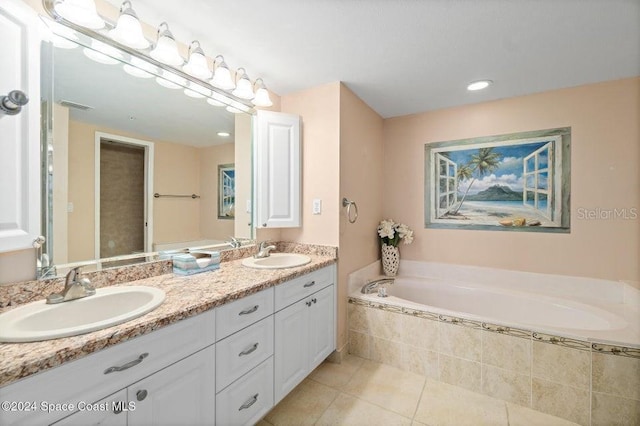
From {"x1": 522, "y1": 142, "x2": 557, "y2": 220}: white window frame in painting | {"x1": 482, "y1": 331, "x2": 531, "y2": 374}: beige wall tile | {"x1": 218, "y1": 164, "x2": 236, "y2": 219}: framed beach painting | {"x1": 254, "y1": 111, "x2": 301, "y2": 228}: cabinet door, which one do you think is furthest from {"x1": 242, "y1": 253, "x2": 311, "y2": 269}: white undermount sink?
{"x1": 522, "y1": 142, "x2": 557, "y2": 220}: white window frame in painting

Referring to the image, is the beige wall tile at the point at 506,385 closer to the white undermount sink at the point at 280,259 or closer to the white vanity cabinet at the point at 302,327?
the white vanity cabinet at the point at 302,327

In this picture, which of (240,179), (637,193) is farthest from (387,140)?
(637,193)

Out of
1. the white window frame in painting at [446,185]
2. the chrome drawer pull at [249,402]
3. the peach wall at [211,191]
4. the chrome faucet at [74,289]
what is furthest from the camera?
the white window frame in painting at [446,185]

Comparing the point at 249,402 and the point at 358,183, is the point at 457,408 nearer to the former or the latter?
the point at 249,402

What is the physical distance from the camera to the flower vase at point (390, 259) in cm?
278

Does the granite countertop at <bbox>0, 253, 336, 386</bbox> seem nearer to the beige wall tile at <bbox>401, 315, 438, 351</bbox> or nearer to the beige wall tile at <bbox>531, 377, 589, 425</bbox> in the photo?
the beige wall tile at <bbox>401, 315, 438, 351</bbox>

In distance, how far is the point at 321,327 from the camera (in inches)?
76.2

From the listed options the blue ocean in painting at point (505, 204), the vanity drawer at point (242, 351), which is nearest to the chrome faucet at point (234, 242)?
the vanity drawer at point (242, 351)

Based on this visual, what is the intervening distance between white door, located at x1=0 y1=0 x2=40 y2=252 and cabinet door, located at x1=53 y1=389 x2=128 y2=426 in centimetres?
56

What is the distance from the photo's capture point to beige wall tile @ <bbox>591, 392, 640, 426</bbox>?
1.45m

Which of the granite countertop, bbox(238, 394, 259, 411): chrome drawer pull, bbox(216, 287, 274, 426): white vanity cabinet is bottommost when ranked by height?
bbox(238, 394, 259, 411): chrome drawer pull

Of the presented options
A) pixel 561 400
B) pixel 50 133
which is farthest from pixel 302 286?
pixel 561 400

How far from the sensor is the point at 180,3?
52.1 inches

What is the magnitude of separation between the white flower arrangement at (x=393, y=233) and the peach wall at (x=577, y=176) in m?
0.18
